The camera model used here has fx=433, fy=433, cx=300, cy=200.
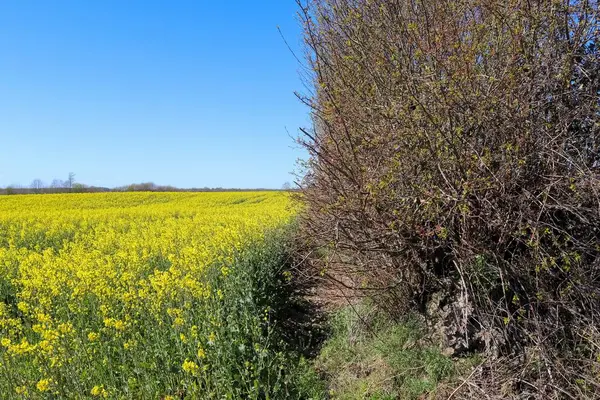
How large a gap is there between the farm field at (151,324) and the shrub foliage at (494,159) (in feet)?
4.90

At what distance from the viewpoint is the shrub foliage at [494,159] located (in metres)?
2.80

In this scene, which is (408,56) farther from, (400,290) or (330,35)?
(400,290)

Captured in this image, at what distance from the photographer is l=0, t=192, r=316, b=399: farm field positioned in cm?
297

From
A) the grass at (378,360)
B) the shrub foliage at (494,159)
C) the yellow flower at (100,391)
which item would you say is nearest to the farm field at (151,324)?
the yellow flower at (100,391)

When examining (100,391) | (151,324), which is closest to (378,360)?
(151,324)

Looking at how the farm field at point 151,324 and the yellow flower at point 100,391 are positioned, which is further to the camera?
the farm field at point 151,324

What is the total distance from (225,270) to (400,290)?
6.52ft

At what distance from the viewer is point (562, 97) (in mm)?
2893

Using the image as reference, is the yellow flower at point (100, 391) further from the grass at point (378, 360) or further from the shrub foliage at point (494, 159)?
the shrub foliage at point (494, 159)

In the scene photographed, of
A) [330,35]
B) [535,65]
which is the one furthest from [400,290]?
[330,35]

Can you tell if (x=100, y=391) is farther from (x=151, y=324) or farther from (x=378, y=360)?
(x=378, y=360)

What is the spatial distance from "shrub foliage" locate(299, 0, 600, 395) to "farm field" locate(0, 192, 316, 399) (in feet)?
4.90

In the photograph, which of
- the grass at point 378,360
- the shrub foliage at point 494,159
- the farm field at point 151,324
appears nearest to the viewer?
the shrub foliage at point 494,159

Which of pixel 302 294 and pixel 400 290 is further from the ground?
pixel 400 290
